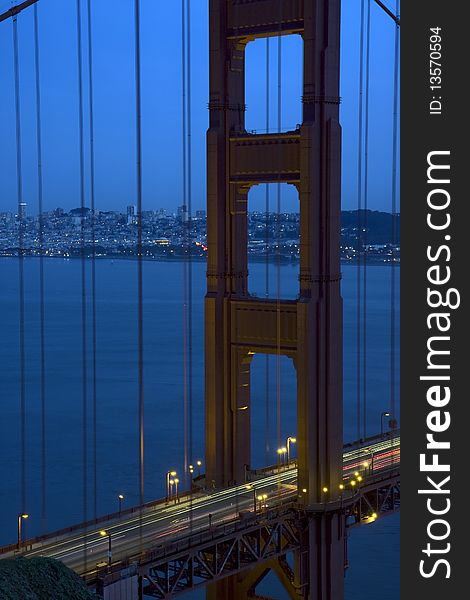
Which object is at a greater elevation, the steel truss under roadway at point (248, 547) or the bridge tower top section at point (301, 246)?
the bridge tower top section at point (301, 246)

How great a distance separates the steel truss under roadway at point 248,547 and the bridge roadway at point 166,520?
11.6 inches

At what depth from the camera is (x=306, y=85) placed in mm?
21391

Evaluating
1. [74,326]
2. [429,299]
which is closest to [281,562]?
[429,299]

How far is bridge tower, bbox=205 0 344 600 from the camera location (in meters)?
21.4

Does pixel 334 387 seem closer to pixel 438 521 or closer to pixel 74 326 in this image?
pixel 438 521

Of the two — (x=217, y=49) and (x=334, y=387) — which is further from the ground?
(x=217, y=49)

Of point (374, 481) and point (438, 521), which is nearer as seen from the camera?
point (438, 521)

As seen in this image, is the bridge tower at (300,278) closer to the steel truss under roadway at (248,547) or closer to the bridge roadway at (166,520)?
the steel truss under roadway at (248,547)

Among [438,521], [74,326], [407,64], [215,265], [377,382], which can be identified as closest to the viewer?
[438,521]

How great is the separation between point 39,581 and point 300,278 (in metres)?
8.85

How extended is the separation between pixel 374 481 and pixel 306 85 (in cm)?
750

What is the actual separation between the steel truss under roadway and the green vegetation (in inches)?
54.8

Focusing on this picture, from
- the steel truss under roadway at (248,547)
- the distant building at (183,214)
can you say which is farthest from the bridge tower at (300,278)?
the distant building at (183,214)

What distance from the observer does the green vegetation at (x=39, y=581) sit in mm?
13844
